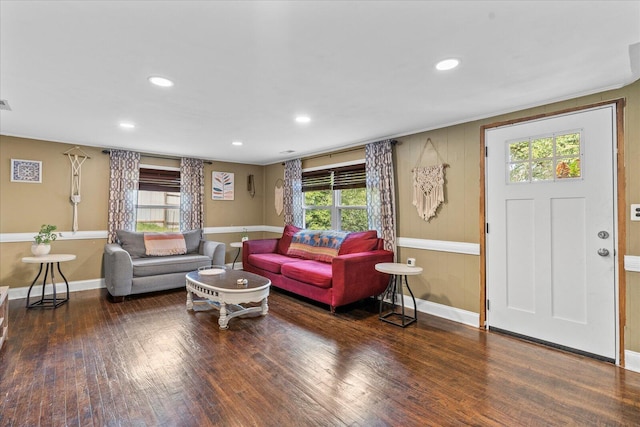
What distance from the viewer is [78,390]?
2090 millimetres

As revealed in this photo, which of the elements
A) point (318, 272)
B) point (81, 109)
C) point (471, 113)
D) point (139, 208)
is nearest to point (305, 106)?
point (471, 113)

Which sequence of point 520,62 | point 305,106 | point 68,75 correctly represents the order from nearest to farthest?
point 520,62, point 68,75, point 305,106

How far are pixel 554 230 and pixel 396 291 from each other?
1851mm

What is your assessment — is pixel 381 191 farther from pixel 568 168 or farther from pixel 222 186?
pixel 222 186

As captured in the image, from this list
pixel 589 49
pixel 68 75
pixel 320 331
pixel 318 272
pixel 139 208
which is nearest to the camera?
pixel 589 49

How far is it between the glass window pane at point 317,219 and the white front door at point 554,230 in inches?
101

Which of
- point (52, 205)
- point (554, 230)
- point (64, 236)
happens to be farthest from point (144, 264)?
point (554, 230)

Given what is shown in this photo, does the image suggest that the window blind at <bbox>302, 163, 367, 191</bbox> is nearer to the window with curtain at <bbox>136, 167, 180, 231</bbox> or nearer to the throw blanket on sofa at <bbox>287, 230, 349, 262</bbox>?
the throw blanket on sofa at <bbox>287, 230, 349, 262</bbox>

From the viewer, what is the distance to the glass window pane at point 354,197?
15.3 ft

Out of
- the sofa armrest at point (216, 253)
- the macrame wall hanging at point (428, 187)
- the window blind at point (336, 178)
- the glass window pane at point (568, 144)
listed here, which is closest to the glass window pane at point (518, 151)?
the glass window pane at point (568, 144)

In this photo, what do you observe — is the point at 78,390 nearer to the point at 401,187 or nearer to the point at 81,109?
the point at 81,109

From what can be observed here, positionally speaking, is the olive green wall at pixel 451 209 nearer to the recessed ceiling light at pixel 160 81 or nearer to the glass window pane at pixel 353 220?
the glass window pane at pixel 353 220

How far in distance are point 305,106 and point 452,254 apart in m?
2.24

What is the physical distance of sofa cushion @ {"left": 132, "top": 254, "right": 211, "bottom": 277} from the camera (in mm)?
4297
